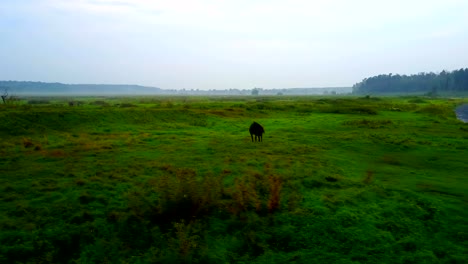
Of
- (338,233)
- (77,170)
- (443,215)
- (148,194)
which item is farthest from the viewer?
(77,170)

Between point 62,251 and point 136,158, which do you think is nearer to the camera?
point 62,251

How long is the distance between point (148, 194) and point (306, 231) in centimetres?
626

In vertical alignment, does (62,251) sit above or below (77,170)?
below

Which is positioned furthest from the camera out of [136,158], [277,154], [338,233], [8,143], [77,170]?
[8,143]

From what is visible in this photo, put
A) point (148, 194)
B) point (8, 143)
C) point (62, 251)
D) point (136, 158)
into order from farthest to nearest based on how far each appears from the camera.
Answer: point (8, 143) → point (136, 158) → point (148, 194) → point (62, 251)

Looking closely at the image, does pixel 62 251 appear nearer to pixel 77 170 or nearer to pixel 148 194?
pixel 148 194

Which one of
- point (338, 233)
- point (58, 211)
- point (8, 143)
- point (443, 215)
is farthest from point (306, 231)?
point (8, 143)

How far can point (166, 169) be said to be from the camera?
61.1 ft

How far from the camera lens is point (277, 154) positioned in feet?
76.2

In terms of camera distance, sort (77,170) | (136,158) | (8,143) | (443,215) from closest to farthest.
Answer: (443,215) → (77,170) → (136,158) → (8,143)

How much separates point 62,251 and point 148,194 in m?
4.03

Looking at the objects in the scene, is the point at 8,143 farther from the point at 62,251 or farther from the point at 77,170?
the point at 62,251

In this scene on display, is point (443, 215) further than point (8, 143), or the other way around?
point (8, 143)

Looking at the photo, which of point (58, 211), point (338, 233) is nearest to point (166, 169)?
point (58, 211)
